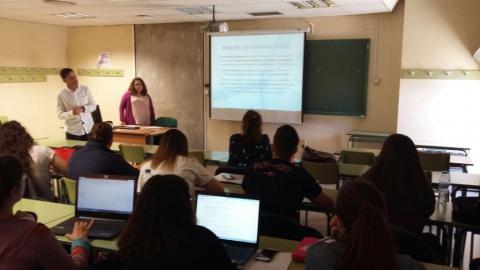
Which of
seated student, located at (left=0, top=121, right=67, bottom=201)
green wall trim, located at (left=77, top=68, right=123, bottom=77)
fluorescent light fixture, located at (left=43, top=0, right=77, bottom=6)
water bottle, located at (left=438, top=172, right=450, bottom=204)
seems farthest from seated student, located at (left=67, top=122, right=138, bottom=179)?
green wall trim, located at (left=77, top=68, right=123, bottom=77)

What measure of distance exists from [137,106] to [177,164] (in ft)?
13.3

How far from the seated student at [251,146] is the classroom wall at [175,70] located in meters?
3.86

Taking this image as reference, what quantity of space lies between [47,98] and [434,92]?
7013 millimetres

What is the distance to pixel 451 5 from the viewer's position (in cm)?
623

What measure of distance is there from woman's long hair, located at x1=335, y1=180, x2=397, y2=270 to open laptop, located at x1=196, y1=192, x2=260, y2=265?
71 cm

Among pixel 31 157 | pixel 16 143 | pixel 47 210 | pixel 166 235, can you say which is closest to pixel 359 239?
pixel 166 235

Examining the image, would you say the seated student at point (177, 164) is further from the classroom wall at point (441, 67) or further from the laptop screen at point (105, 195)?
the classroom wall at point (441, 67)

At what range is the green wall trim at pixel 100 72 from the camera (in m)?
8.38

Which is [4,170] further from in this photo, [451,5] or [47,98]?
[47,98]

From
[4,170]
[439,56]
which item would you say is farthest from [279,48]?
[4,170]

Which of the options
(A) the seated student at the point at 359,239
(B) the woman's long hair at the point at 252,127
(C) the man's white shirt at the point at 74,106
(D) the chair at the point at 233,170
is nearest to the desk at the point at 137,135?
(C) the man's white shirt at the point at 74,106

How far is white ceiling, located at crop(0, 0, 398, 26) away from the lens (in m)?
5.62

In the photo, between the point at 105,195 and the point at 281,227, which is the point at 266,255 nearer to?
the point at 281,227

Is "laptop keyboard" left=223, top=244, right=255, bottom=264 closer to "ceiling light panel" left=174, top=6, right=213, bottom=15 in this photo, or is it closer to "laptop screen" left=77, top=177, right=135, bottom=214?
"laptop screen" left=77, top=177, right=135, bottom=214
